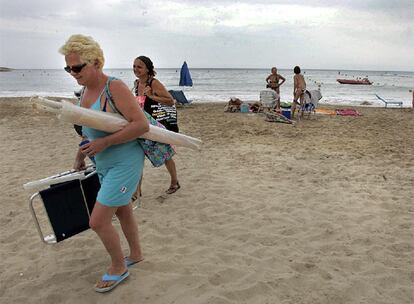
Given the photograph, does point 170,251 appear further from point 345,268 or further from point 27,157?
point 27,157

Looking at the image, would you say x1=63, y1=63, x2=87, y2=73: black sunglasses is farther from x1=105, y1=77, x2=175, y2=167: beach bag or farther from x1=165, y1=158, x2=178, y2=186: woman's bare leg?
x1=165, y1=158, x2=178, y2=186: woman's bare leg

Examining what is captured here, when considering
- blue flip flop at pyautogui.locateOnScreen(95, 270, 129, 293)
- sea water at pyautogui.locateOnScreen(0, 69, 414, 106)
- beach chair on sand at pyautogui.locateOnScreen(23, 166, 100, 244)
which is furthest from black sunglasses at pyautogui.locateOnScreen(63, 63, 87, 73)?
sea water at pyautogui.locateOnScreen(0, 69, 414, 106)

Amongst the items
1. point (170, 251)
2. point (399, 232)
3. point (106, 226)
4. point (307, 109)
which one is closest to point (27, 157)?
point (170, 251)

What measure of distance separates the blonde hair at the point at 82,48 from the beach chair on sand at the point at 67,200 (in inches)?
31.0

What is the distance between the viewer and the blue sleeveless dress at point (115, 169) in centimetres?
214

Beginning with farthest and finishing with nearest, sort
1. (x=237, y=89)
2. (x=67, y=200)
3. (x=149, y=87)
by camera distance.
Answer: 1. (x=237, y=89)
2. (x=149, y=87)
3. (x=67, y=200)

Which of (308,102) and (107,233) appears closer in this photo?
(107,233)

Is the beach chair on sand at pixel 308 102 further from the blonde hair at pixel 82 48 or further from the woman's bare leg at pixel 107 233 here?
the blonde hair at pixel 82 48

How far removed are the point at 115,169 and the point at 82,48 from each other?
70 centimetres

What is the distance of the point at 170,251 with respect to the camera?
3.02m

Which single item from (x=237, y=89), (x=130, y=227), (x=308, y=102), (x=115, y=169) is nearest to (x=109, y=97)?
(x=115, y=169)

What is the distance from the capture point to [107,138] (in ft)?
6.62

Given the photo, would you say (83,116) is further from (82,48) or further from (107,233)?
(107,233)

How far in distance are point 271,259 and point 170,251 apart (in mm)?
820
